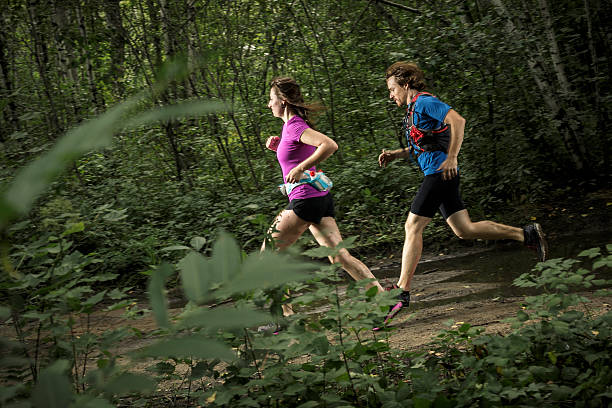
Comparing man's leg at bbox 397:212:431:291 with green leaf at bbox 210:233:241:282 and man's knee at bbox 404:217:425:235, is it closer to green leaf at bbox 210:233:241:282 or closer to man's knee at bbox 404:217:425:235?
man's knee at bbox 404:217:425:235

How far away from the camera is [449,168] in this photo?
5.36 m

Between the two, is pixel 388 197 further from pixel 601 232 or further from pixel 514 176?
pixel 601 232

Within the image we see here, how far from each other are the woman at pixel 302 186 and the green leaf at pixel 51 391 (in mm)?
4491

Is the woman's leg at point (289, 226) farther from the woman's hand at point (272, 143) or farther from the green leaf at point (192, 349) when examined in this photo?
the green leaf at point (192, 349)

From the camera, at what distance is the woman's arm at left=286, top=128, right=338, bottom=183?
504 cm

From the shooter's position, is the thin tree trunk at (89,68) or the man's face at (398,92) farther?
the thin tree trunk at (89,68)

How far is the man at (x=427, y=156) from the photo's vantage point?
5.36m

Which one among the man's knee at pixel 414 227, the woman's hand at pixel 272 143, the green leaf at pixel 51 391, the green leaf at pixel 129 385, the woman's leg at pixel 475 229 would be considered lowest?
the woman's leg at pixel 475 229

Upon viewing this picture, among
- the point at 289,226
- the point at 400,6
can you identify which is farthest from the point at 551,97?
the point at 289,226

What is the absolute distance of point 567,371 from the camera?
253 cm

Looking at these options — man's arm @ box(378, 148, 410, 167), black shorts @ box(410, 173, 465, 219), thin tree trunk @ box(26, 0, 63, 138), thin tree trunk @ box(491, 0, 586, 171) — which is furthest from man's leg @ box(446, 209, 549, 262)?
thin tree trunk @ box(26, 0, 63, 138)

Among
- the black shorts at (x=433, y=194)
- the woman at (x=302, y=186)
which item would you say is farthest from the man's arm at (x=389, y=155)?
the woman at (x=302, y=186)

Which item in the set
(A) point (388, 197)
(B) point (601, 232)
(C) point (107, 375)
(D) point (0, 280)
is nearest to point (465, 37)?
(A) point (388, 197)

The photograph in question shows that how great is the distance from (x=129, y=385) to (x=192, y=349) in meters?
0.11
